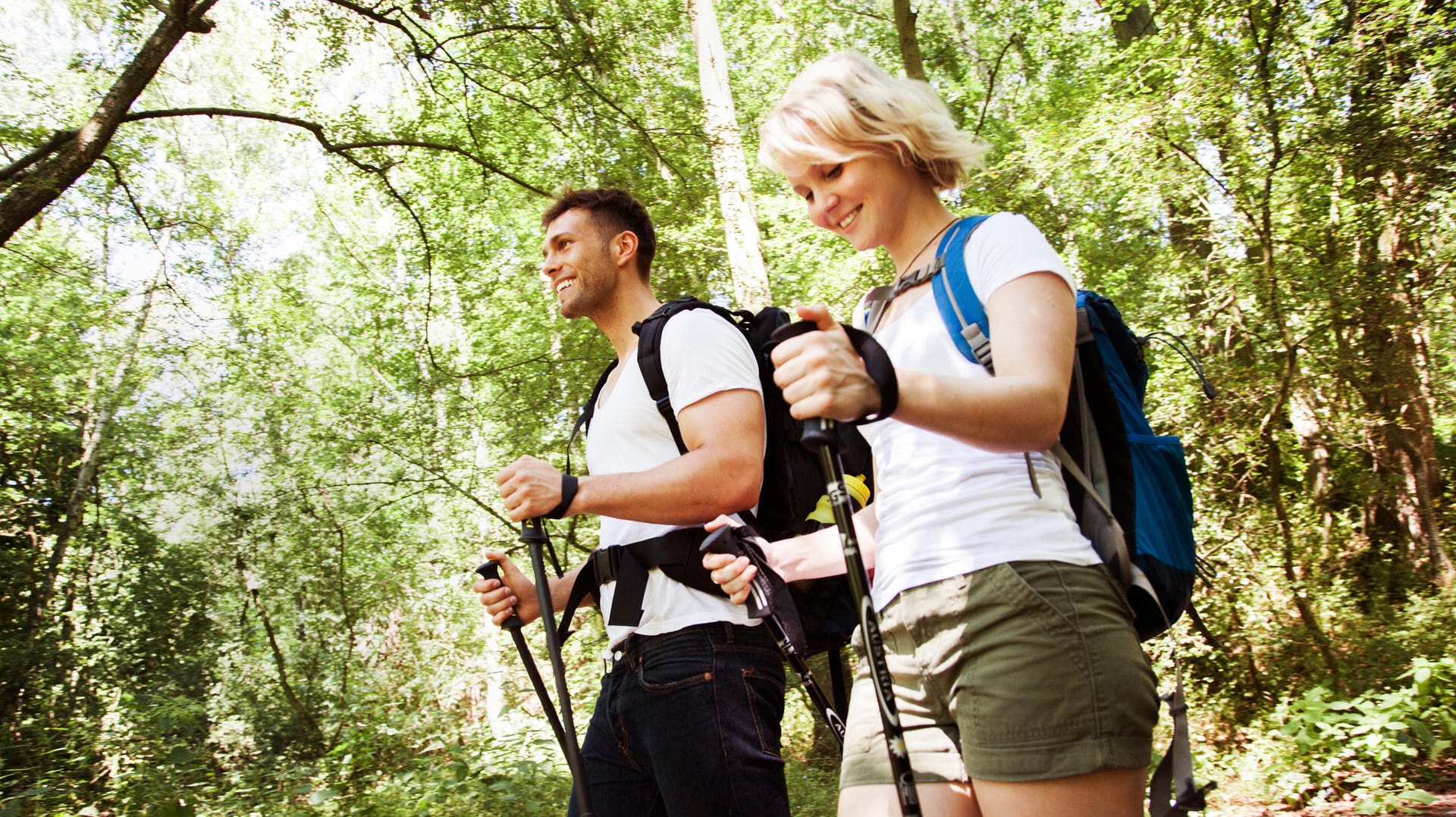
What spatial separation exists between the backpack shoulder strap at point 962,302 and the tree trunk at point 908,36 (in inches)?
380

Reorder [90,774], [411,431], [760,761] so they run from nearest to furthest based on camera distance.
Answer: [760,761] < [90,774] < [411,431]

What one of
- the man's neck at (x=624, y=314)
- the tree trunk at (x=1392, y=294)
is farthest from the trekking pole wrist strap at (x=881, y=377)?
the tree trunk at (x=1392, y=294)

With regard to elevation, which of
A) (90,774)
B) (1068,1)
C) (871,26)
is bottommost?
(90,774)

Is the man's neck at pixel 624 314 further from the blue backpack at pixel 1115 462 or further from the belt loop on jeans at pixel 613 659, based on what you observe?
the blue backpack at pixel 1115 462

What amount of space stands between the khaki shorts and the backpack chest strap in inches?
28.2

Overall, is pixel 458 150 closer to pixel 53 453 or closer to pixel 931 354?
pixel 53 453

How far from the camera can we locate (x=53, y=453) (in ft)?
33.6

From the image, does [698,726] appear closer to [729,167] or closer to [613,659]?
[613,659]

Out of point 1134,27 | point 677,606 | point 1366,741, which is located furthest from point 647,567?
point 1134,27

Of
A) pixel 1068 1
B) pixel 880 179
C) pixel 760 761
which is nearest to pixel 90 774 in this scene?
pixel 760 761

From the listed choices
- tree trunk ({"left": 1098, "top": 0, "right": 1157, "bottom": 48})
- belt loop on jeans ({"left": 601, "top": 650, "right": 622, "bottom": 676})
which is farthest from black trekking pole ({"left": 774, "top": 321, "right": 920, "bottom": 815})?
tree trunk ({"left": 1098, "top": 0, "right": 1157, "bottom": 48})

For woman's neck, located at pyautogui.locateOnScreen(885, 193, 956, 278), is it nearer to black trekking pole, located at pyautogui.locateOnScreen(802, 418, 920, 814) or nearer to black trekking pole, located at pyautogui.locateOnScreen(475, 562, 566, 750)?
black trekking pole, located at pyautogui.locateOnScreen(802, 418, 920, 814)

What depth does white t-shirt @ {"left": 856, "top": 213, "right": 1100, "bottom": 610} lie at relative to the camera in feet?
4.86

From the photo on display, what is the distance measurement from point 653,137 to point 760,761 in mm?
7657
